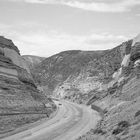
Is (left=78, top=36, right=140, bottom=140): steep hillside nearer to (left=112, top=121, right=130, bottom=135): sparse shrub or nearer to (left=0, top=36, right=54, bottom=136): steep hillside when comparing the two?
(left=112, top=121, right=130, bottom=135): sparse shrub

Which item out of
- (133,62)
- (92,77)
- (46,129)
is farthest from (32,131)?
(92,77)

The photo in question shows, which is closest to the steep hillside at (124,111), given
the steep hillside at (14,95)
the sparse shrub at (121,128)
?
the sparse shrub at (121,128)

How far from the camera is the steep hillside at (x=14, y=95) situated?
40.2 meters

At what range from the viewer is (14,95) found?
46188mm

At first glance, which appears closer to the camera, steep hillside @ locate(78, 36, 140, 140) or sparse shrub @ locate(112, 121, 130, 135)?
steep hillside @ locate(78, 36, 140, 140)

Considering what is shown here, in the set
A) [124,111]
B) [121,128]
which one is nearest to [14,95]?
[124,111]

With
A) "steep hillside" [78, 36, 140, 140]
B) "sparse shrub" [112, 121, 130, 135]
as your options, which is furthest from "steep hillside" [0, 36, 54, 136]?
"sparse shrub" [112, 121, 130, 135]

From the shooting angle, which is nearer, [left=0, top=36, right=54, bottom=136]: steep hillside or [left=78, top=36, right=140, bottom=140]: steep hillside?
[left=78, top=36, right=140, bottom=140]: steep hillside

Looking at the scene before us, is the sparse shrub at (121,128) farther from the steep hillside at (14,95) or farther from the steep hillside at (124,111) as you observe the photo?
the steep hillside at (14,95)

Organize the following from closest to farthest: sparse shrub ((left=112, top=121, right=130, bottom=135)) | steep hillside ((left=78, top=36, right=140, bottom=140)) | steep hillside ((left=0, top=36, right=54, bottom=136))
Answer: steep hillside ((left=78, top=36, right=140, bottom=140)), sparse shrub ((left=112, top=121, right=130, bottom=135)), steep hillside ((left=0, top=36, right=54, bottom=136))

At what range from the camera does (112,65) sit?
119 m

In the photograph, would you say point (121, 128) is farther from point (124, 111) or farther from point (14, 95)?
point (14, 95)

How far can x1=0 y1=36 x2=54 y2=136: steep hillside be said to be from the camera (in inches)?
1582

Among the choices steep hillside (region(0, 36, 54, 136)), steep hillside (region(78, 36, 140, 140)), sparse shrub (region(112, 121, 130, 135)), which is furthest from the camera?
steep hillside (region(0, 36, 54, 136))
